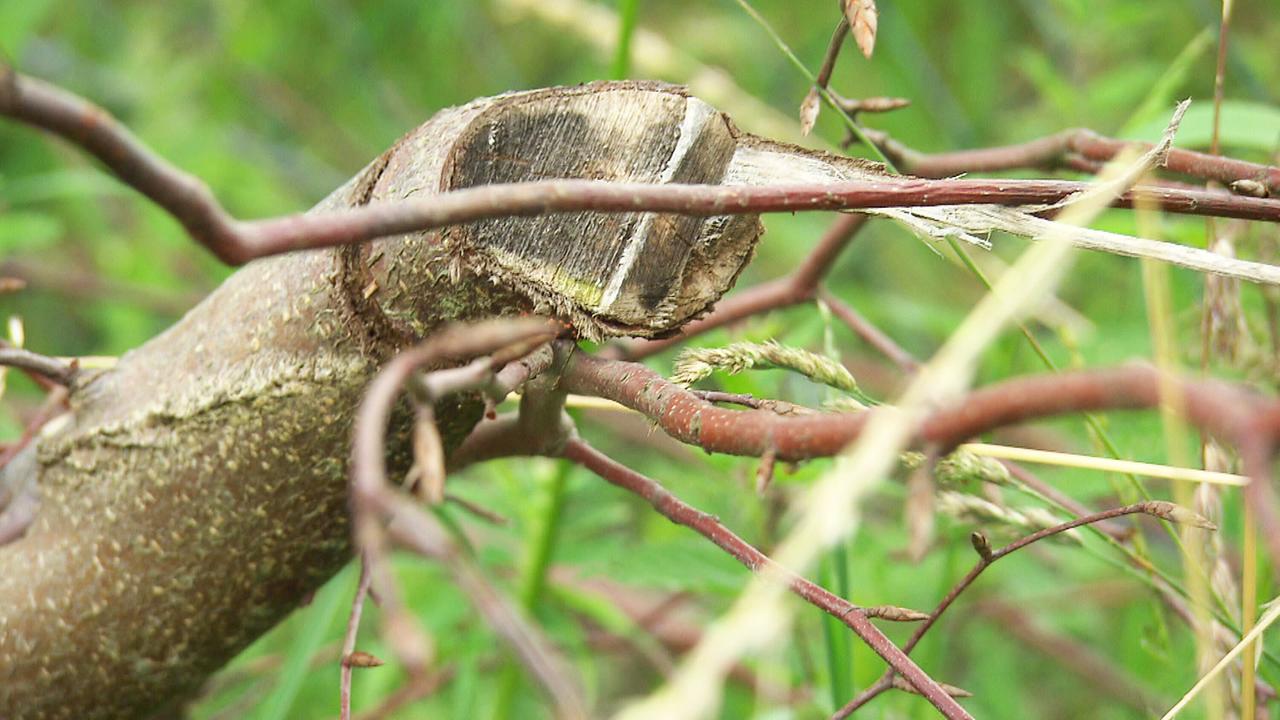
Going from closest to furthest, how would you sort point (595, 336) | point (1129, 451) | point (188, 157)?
point (595, 336) → point (1129, 451) → point (188, 157)

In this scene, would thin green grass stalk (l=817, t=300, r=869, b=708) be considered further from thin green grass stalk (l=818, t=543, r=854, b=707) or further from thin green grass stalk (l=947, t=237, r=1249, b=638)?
thin green grass stalk (l=947, t=237, r=1249, b=638)

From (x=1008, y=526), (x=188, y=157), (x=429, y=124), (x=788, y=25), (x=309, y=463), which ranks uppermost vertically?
(x=788, y=25)

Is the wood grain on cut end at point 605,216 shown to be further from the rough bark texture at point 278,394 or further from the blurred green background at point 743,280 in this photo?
the blurred green background at point 743,280

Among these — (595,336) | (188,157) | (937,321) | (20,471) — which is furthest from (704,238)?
(188,157)

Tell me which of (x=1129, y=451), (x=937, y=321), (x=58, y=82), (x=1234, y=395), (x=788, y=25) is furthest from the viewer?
(x=788, y=25)

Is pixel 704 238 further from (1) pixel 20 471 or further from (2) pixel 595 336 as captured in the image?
(1) pixel 20 471

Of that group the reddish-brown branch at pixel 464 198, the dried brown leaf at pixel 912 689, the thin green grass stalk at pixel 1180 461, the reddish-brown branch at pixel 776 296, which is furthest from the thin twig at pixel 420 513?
the reddish-brown branch at pixel 776 296

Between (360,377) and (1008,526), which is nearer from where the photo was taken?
(360,377)
